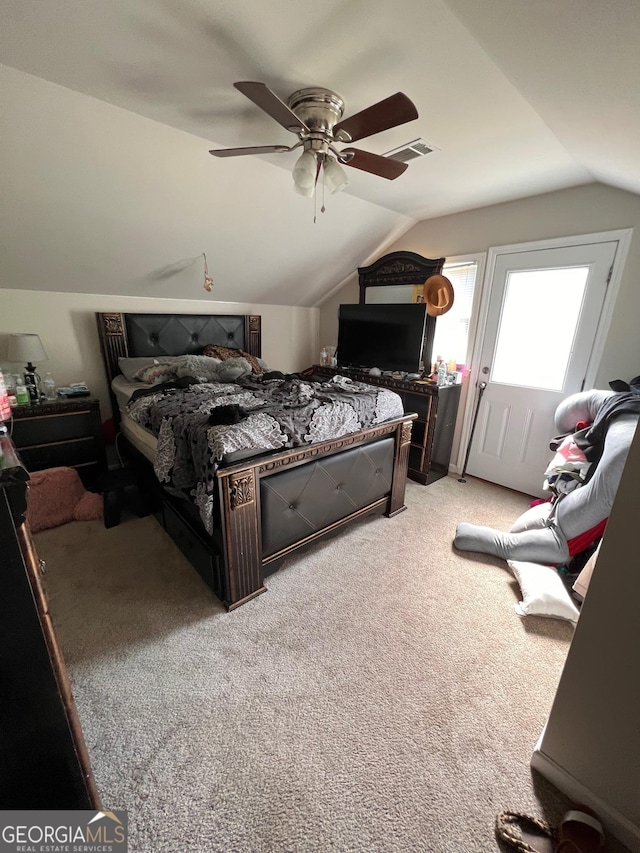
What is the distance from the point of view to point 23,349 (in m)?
2.56

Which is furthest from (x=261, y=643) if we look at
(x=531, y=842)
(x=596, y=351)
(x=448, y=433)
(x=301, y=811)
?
(x=596, y=351)

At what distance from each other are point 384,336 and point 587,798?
332cm

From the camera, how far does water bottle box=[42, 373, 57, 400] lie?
2854 mm

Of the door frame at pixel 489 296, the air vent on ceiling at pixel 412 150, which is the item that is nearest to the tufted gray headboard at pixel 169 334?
the air vent on ceiling at pixel 412 150

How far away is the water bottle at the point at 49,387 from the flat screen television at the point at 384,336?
2.79m

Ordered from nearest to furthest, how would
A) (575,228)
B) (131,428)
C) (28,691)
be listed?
(28,691) < (575,228) < (131,428)

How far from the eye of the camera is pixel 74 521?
2.57 meters

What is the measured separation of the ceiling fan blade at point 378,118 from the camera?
1.31 m

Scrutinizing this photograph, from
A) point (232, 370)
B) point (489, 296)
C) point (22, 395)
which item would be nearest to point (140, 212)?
point (232, 370)

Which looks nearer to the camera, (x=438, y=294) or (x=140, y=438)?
(x=140, y=438)

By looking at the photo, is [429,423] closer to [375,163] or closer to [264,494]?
[264,494]

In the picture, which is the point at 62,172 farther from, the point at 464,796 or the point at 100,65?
the point at 464,796

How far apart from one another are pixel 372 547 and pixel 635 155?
250 centimetres

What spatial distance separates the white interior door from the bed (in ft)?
3.85
